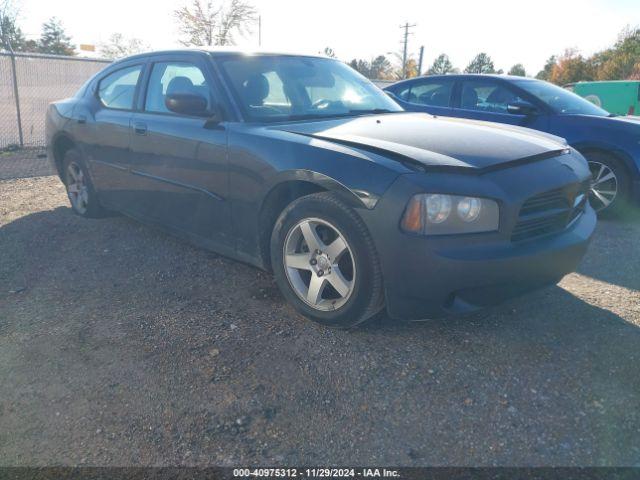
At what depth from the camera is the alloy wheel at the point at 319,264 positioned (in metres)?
2.80

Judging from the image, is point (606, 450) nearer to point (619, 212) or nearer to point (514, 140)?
point (514, 140)

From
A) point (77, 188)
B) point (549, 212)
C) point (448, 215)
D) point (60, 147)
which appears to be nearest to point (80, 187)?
point (77, 188)

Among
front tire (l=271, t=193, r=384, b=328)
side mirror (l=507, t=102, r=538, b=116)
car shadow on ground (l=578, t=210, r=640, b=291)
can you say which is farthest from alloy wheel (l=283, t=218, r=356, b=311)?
side mirror (l=507, t=102, r=538, b=116)

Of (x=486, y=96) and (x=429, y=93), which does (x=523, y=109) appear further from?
(x=429, y=93)

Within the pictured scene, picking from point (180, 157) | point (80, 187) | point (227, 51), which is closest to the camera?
point (180, 157)

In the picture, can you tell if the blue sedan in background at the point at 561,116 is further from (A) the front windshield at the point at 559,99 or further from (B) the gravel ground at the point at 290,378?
(B) the gravel ground at the point at 290,378

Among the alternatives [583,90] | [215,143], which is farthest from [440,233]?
[583,90]

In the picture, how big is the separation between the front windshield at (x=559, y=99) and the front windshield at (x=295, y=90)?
2.73 meters

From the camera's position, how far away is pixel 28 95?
10266 millimetres

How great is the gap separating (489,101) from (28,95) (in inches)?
351

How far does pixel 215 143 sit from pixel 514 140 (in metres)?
1.87

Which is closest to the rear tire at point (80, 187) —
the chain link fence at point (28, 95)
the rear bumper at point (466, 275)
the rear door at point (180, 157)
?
the rear door at point (180, 157)

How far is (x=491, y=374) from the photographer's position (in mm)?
2533

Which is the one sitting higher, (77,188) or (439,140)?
(439,140)
